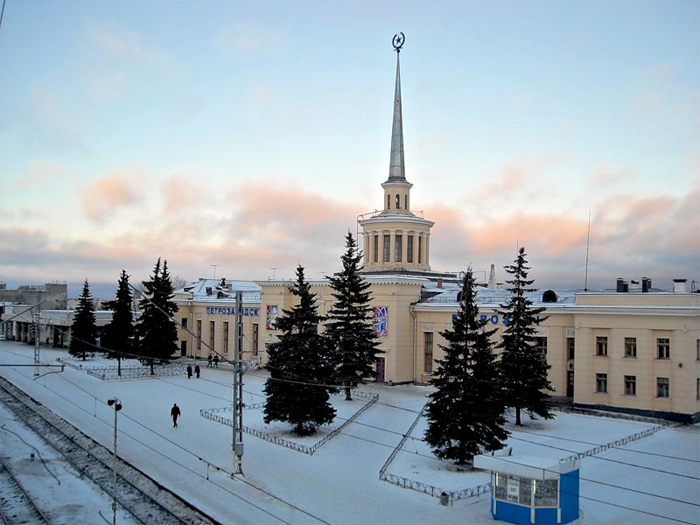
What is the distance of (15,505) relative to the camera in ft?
68.2

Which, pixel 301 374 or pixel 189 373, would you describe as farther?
pixel 189 373

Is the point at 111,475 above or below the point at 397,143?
below

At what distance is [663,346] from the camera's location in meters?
31.8

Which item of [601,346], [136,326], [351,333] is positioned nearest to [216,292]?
[136,326]

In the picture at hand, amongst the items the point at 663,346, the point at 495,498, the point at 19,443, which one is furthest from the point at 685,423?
the point at 19,443

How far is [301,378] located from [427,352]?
1658 centimetres

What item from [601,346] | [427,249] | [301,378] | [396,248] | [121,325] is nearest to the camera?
[301,378]

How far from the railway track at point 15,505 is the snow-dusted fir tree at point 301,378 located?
10287 millimetres

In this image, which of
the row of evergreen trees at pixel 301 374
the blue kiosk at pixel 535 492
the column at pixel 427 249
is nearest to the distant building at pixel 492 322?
the column at pixel 427 249

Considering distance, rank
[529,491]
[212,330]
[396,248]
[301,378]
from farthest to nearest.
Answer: [212,330] < [396,248] < [301,378] < [529,491]

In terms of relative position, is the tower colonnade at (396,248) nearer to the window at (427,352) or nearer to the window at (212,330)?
the window at (427,352)

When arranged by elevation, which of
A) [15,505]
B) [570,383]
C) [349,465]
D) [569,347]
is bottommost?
[15,505]

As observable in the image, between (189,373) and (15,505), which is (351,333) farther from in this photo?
(15,505)

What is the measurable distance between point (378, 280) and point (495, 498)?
26.3 meters
